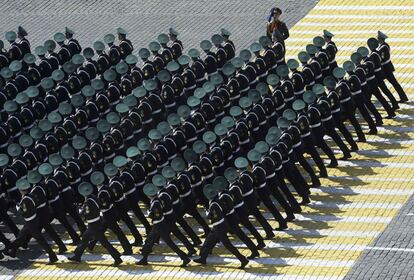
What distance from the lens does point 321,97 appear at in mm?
37344

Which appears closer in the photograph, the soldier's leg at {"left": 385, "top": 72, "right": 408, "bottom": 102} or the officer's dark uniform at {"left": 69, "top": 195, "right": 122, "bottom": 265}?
the officer's dark uniform at {"left": 69, "top": 195, "right": 122, "bottom": 265}

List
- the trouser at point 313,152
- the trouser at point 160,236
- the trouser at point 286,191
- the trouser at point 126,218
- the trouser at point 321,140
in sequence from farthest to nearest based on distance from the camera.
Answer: the trouser at point 321,140, the trouser at point 313,152, the trouser at point 286,191, the trouser at point 126,218, the trouser at point 160,236

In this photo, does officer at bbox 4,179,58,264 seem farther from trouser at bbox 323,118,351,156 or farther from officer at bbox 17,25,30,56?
officer at bbox 17,25,30,56

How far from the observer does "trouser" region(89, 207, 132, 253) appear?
108 ft

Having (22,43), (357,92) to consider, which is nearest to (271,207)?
(357,92)

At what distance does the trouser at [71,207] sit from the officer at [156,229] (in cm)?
220

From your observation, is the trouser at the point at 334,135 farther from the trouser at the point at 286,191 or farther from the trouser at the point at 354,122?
the trouser at the point at 286,191

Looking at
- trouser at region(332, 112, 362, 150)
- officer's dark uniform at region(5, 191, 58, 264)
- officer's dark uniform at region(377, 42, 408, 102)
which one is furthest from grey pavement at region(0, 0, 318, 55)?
officer's dark uniform at region(5, 191, 58, 264)

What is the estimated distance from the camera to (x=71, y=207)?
33969mm

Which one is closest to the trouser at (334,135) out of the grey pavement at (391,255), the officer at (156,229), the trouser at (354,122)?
the trouser at (354,122)

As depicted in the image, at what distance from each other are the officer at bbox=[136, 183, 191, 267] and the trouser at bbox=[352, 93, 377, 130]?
8.01 meters

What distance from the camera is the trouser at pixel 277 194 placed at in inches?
1346

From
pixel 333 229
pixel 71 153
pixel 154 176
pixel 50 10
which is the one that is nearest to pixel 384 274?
pixel 333 229

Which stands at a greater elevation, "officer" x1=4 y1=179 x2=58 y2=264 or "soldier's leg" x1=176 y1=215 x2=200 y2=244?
"officer" x1=4 y1=179 x2=58 y2=264
